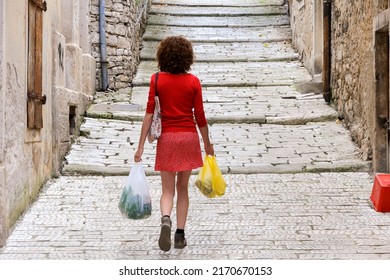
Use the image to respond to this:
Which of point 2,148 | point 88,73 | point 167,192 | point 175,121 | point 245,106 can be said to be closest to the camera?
point 175,121

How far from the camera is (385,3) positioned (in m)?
6.89

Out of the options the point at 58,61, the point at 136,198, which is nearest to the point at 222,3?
the point at 58,61

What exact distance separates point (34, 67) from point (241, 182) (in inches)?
98.5

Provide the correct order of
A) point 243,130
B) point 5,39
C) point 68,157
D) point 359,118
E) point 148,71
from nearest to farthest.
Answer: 1. point 5,39
2. point 68,157
3. point 359,118
4. point 243,130
5. point 148,71

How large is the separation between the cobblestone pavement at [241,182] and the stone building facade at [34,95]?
232mm

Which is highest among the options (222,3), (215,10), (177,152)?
(222,3)

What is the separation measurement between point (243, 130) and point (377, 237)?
174 inches

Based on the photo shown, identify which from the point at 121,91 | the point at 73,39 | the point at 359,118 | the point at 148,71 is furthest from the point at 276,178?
the point at 148,71

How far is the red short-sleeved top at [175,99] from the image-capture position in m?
4.34

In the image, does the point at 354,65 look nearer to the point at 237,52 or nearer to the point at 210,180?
the point at 210,180

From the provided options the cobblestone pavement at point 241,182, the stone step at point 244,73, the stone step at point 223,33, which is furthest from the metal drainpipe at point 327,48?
the stone step at point 223,33

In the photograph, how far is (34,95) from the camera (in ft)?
18.9

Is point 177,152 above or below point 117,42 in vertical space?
below

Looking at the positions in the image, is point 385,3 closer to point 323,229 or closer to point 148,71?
point 323,229
